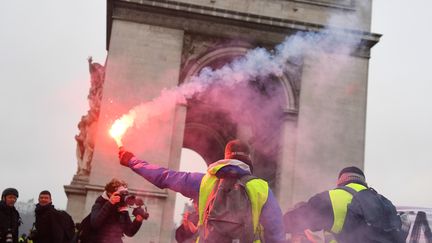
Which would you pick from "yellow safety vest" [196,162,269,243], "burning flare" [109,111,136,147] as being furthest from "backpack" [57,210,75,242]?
"yellow safety vest" [196,162,269,243]

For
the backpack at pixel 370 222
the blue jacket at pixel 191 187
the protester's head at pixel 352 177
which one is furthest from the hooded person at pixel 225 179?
the protester's head at pixel 352 177

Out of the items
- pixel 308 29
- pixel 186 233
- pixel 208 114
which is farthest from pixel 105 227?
pixel 208 114

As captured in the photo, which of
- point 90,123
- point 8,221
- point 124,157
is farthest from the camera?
point 90,123

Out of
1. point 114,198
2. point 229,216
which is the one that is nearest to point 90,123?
point 114,198

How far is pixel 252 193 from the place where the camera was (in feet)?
12.7

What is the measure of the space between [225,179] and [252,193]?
201 millimetres

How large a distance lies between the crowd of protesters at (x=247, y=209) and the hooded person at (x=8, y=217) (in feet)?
5.48

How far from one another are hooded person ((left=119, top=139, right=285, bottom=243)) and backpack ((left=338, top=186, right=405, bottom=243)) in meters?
0.88

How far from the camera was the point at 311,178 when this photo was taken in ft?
55.9

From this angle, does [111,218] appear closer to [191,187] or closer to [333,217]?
[191,187]

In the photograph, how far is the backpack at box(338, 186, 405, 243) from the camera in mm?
4453

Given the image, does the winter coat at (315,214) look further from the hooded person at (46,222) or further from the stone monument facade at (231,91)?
the stone monument facade at (231,91)

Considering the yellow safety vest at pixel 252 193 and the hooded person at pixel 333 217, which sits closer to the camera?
the yellow safety vest at pixel 252 193

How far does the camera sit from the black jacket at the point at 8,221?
7.44 metres
